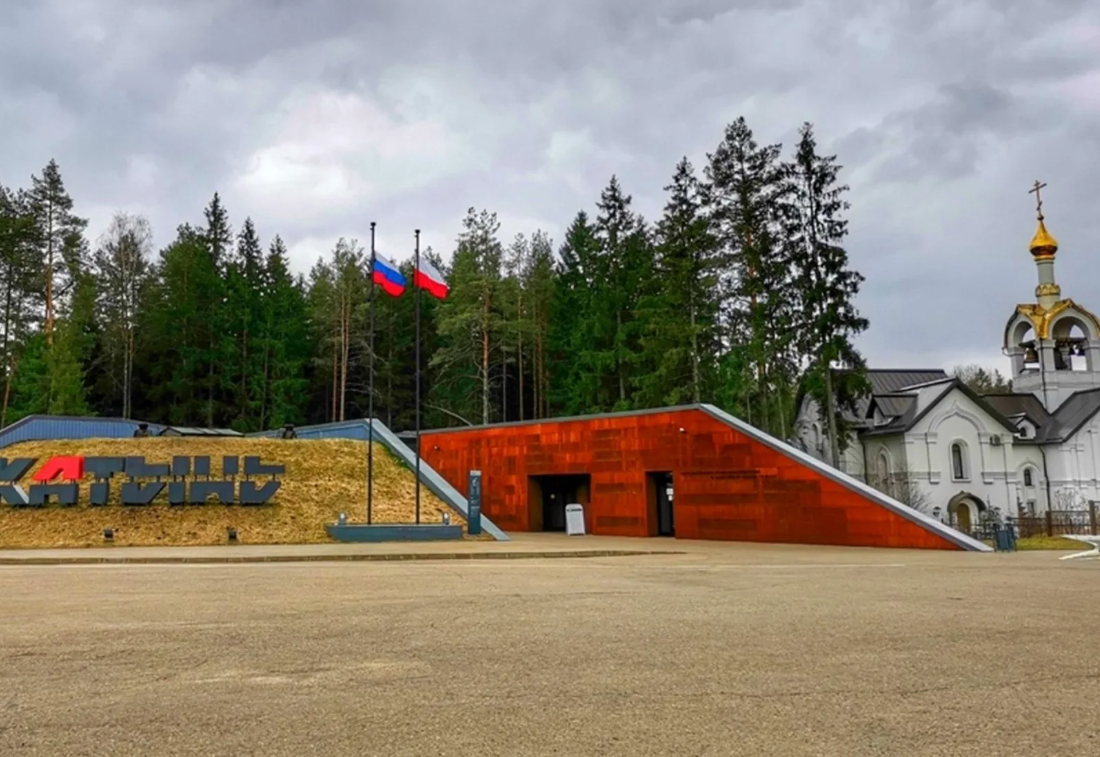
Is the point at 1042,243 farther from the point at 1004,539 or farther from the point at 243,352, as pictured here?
the point at 243,352

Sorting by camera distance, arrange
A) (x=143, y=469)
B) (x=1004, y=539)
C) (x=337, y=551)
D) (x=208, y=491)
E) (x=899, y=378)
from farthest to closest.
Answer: (x=899, y=378) → (x=143, y=469) → (x=208, y=491) → (x=1004, y=539) → (x=337, y=551)

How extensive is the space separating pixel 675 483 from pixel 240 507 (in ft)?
46.0

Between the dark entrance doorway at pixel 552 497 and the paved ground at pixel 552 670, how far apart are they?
21010 millimetres

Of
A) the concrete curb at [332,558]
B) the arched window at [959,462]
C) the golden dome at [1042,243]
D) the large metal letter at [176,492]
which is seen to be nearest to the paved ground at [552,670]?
the concrete curb at [332,558]

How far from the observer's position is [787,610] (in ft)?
32.1

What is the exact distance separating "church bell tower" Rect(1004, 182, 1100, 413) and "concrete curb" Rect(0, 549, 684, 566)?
43426 mm

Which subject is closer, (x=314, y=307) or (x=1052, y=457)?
(x=1052, y=457)

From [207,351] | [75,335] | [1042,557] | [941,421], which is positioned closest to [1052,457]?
[941,421]

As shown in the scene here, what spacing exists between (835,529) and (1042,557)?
5345mm

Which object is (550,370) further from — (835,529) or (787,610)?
(787,610)

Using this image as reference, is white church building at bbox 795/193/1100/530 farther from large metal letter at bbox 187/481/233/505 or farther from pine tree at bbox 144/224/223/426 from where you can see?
pine tree at bbox 144/224/223/426

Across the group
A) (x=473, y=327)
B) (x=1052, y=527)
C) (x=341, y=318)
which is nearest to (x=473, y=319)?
(x=473, y=327)

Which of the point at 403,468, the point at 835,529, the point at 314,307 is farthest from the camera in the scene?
the point at 314,307

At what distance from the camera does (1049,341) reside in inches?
2138
